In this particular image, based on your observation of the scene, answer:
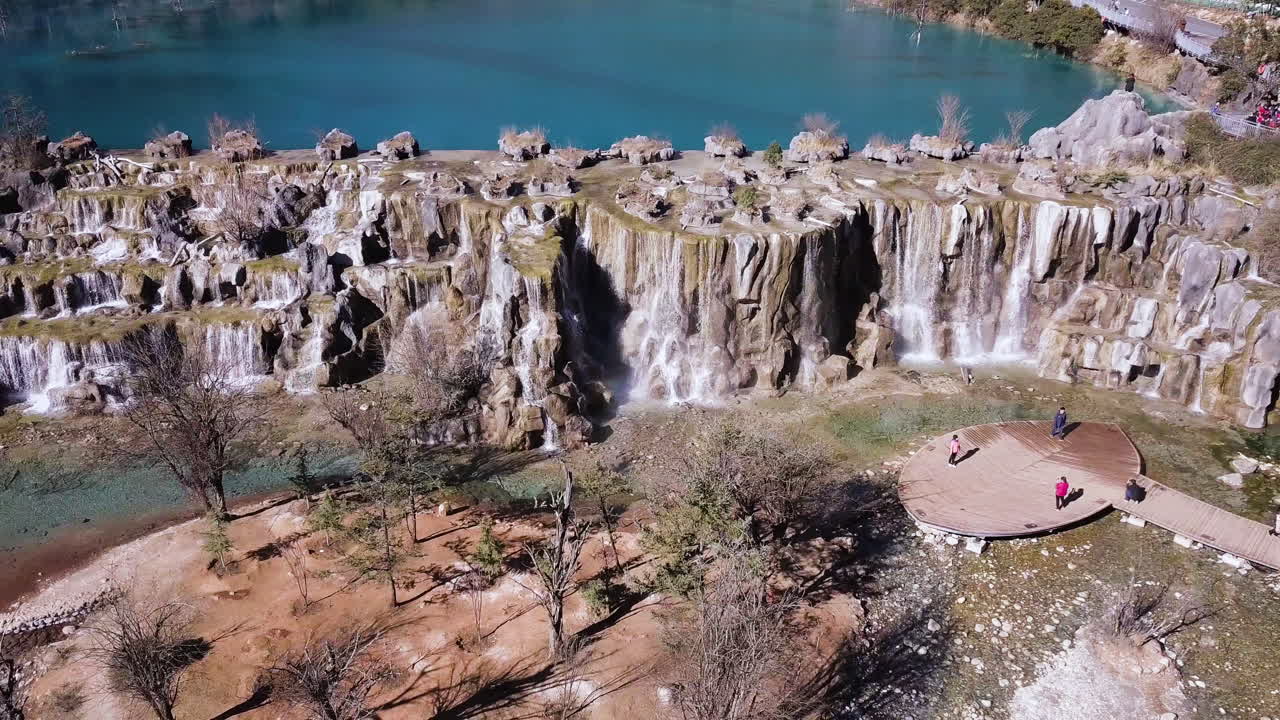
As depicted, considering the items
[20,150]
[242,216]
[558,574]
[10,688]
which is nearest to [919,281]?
[558,574]

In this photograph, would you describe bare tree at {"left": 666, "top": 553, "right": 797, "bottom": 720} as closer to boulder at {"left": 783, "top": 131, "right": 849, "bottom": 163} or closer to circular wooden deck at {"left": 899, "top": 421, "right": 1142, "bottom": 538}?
circular wooden deck at {"left": 899, "top": 421, "right": 1142, "bottom": 538}

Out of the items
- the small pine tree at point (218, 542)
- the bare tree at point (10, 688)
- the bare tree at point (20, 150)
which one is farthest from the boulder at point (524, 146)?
the bare tree at point (10, 688)

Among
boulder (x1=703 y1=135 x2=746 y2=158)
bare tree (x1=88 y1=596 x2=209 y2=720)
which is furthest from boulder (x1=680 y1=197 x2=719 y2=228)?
bare tree (x1=88 y1=596 x2=209 y2=720)

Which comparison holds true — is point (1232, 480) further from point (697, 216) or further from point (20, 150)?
point (20, 150)

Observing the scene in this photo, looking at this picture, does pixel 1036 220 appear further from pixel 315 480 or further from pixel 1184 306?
pixel 315 480

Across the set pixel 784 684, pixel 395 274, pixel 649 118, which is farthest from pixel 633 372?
pixel 649 118
